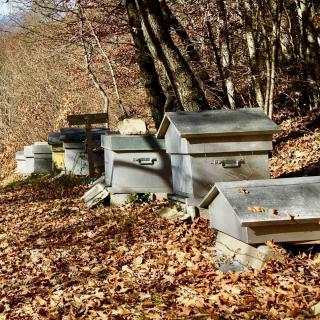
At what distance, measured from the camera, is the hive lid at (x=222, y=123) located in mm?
6948

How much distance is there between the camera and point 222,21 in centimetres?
1261

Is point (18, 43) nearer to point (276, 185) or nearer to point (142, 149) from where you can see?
point (142, 149)

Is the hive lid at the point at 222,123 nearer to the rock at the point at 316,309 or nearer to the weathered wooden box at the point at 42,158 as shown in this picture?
the rock at the point at 316,309

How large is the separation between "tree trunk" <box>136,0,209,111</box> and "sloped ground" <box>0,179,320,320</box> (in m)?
1.98

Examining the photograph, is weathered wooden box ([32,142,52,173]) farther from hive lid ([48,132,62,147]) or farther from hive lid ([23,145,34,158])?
hive lid ([48,132,62,147])

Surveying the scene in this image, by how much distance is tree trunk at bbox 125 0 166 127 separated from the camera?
12523 mm

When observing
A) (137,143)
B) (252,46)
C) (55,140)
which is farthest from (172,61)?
(55,140)

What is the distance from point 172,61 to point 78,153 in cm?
536

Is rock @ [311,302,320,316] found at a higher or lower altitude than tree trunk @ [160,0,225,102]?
lower

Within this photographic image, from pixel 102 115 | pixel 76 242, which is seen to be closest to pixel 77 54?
pixel 102 115

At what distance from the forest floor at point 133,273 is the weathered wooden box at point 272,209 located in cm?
31

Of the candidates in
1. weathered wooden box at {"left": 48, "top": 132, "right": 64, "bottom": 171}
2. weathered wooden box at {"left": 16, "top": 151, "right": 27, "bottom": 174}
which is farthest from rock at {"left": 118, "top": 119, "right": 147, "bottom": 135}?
weathered wooden box at {"left": 16, "top": 151, "right": 27, "bottom": 174}

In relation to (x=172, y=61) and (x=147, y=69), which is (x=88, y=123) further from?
(x=172, y=61)

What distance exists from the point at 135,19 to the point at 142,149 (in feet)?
17.0
